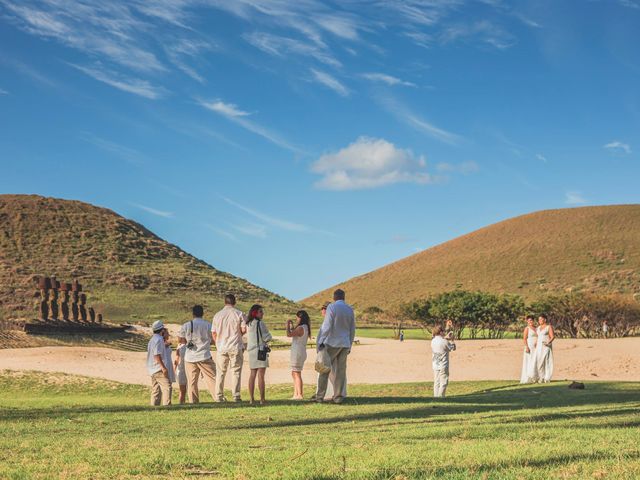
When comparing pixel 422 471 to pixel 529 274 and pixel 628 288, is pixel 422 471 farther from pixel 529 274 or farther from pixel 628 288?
pixel 529 274

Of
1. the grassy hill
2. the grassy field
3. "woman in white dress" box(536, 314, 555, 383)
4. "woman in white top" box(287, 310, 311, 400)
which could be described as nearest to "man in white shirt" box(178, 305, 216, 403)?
the grassy field

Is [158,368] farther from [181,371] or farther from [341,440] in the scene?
[341,440]

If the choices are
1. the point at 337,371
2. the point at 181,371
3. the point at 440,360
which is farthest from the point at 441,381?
the point at 181,371

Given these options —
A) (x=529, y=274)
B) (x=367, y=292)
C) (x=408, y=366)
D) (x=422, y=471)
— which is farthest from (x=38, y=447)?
(x=367, y=292)

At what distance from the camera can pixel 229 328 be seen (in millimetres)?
Answer: 16438

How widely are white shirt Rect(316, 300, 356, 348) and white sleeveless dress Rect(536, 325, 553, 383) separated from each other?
8.58 meters

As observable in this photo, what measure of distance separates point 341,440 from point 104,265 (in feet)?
258

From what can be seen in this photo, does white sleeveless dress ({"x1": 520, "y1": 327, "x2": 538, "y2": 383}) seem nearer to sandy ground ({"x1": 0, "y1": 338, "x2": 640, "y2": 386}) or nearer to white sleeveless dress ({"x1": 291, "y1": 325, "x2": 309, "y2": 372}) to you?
sandy ground ({"x1": 0, "y1": 338, "x2": 640, "y2": 386})

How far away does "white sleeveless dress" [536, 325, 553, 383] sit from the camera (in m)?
22.4

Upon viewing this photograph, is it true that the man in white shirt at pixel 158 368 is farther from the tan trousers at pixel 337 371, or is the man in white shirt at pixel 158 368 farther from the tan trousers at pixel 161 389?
the tan trousers at pixel 337 371

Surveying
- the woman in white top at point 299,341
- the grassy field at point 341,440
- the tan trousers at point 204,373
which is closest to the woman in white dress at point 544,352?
Result: the grassy field at point 341,440

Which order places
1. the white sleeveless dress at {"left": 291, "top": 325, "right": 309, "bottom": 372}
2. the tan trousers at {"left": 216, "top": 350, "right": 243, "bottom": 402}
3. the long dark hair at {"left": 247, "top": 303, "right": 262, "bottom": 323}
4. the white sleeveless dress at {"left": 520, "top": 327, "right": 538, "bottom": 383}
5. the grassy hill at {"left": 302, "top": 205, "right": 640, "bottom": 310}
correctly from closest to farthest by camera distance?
the long dark hair at {"left": 247, "top": 303, "right": 262, "bottom": 323}, the tan trousers at {"left": 216, "top": 350, "right": 243, "bottom": 402}, the white sleeveless dress at {"left": 291, "top": 325, "right": 309, "bottom": 372}, the white sleeveless dress at {"left": 520, "top": 327, "right": 538, "bottom": 383}, the grassy hill at {"left": 302, "top": 205, "right": 640, "bottom": 310}

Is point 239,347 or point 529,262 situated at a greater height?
point 529,262

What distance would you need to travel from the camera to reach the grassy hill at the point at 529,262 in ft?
343
